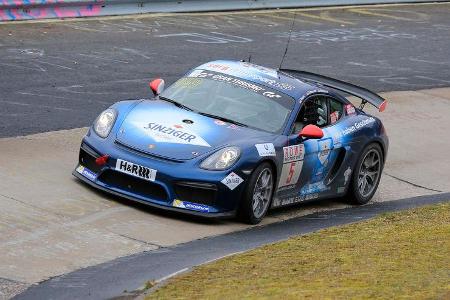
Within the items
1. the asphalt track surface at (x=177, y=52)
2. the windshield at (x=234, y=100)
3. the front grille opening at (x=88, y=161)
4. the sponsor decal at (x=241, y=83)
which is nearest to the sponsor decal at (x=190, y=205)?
the front grille opening at (x=88, y=161)

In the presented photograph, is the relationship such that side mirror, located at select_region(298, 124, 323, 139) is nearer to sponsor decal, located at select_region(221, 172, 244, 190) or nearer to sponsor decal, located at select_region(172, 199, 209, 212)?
sponsor decal, located at select_region(221, 172, 244, 190)

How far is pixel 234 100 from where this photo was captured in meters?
12.2

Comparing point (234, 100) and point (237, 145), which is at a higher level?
point (234, 100)

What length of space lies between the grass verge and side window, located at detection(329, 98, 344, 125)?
78.1 inches

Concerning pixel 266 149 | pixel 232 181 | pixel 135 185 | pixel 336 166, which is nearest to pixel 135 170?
pixel 135 185

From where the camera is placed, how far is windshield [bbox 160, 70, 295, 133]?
11969 mm

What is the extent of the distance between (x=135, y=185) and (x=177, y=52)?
33.4ft

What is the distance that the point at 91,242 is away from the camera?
981cm

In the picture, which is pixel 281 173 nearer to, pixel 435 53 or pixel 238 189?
pixel 238 189

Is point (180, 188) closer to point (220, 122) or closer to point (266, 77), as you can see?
point (220, 122)

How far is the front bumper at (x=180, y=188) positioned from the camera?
10.9 m

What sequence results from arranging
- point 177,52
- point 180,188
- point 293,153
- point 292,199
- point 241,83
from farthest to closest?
1. point 177,52
2. point 241,83
3. point 292,199
4. point 293,153
5. point 180,188

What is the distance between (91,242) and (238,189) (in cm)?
178

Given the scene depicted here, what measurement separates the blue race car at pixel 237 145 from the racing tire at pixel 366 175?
0.01m
